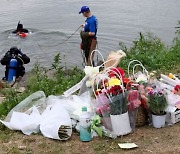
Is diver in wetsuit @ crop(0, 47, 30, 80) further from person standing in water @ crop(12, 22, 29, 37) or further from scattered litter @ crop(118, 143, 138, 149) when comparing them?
scattered litter @ crop(118, 143, 138, 149)

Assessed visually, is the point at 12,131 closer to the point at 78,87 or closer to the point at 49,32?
the point at 78,87

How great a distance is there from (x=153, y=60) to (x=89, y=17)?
1.73 meters

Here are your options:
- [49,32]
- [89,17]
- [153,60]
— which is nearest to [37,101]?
[153,60]

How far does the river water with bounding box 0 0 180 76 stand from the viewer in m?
11.4

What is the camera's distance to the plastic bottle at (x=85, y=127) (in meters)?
4.51

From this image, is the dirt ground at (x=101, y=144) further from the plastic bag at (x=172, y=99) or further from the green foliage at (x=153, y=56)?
the green foliage at (x=153, y=56)

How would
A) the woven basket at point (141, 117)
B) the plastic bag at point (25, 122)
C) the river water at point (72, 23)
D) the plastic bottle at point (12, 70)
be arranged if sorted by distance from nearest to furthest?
the woven basket at point (141, 117)
the plastic bag at point (25, 122)
the plastic bottle at point (12, 70)
the river water at point (72, 23)

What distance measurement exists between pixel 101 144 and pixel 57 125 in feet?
1.71

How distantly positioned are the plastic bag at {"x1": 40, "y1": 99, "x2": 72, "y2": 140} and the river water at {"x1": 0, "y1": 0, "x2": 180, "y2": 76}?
5.30 meters

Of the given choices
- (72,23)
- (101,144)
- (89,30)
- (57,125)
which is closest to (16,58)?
(89,30)

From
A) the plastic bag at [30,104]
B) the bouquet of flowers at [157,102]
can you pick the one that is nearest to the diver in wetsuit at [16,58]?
the plastic bag at [30,104]

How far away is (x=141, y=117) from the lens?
15.4 ft

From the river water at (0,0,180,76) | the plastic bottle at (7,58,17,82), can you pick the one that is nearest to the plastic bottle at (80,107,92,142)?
the plastic bottle at (7,58,17,82)

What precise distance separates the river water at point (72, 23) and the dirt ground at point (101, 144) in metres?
5.49
